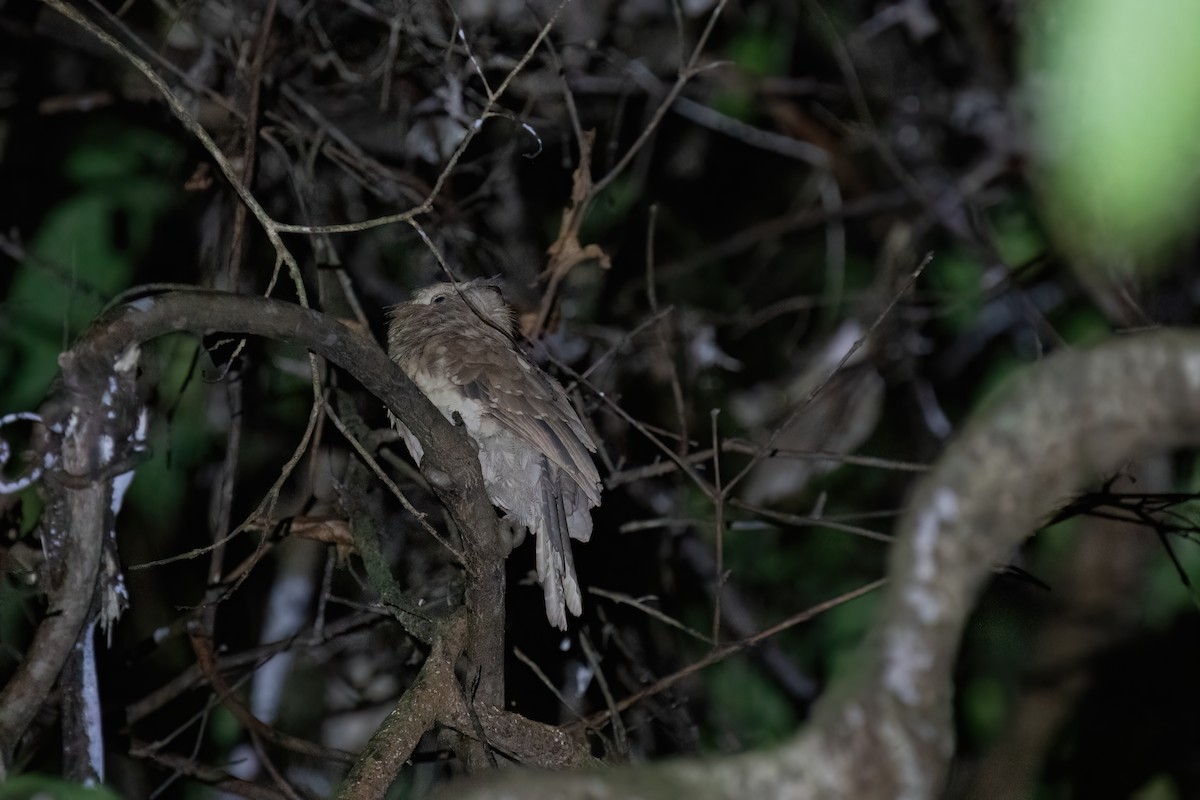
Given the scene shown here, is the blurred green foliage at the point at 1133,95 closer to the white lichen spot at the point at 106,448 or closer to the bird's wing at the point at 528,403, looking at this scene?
the bird's wing at the point at 528,403

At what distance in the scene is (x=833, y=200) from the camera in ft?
22.0

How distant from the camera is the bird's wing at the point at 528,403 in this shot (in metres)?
3.61

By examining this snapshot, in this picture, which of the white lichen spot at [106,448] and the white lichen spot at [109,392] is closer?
the white lichen spot at [109,392]

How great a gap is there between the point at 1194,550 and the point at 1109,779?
106 cm

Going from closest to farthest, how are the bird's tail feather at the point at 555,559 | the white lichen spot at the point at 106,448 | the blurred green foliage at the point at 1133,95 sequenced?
the blurred green foliage at the point at 1133,95 < the white lichen spot at the point at 106,448 < the bird's tail feather at the point at 555,559

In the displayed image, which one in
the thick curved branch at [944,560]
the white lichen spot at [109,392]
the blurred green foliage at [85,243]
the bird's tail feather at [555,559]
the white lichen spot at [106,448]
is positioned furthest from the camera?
the blurred green foliage at [85,243]

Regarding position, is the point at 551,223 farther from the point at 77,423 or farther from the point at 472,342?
the point at 77,423

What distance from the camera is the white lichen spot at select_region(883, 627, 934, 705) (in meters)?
1.80

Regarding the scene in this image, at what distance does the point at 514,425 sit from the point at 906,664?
2041 millimetres

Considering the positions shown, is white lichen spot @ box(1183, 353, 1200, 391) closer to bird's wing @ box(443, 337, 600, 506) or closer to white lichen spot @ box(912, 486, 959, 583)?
white lichen spot @ box(912, 486, 959, 583)

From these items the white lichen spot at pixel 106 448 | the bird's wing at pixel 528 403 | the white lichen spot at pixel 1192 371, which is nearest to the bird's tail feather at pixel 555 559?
the bird's wing at pixel 528 403

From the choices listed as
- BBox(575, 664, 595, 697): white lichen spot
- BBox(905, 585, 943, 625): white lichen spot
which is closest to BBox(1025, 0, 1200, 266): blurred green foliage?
BBox(905, 585, 943, 625): white lichen spot

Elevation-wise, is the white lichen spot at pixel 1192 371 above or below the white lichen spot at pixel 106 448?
above

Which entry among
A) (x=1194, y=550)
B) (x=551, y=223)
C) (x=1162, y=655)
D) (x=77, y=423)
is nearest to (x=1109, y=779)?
(x=1162, y=655)
